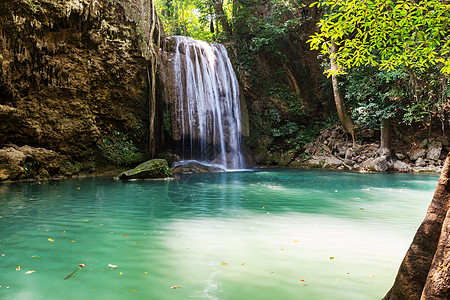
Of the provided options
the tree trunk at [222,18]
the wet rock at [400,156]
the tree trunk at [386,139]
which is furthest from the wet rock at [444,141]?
the tree trunk at [222,18]

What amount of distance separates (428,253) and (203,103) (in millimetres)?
14196

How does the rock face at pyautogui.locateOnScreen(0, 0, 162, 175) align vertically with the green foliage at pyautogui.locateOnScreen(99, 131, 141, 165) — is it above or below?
above

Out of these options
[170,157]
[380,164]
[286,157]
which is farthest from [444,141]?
[170,157]

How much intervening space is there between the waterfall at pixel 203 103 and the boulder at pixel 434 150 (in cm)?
940

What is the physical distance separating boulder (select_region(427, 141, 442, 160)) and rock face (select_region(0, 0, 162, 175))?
13.8 meters

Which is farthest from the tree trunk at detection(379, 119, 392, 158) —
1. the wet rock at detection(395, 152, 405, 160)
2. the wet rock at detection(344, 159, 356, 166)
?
the wet rock at detection(344, 159, 356, 166)

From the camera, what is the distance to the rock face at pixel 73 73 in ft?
28.0

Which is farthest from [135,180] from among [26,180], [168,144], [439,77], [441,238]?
[439,77]

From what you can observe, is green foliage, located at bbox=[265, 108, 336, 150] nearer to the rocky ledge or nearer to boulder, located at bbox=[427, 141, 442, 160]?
the rocky ledge

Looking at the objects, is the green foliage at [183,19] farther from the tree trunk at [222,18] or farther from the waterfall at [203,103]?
the waterfall at [203,103]

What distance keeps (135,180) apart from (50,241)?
6.17 meters

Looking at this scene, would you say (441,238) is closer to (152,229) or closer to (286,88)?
(152,229)

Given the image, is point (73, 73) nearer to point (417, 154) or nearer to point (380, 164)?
point (380, 164)

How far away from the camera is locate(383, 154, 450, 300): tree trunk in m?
1.21
